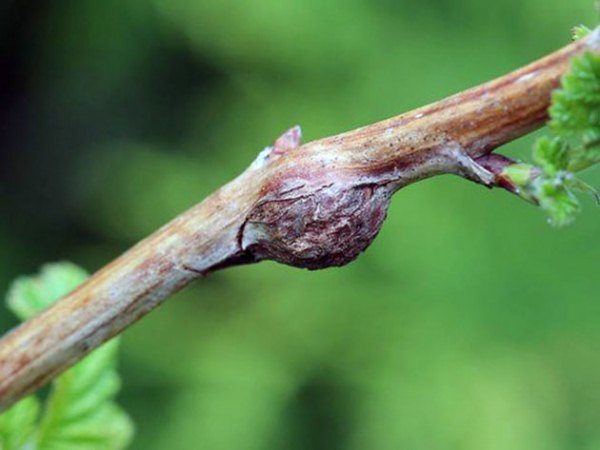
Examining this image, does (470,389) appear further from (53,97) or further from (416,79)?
(53,97)

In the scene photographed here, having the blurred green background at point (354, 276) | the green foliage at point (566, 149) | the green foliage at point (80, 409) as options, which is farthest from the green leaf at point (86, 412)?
the blurred green background at point (354, 276)

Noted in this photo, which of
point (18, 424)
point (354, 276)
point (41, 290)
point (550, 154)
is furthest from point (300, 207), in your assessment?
point (354, 276)

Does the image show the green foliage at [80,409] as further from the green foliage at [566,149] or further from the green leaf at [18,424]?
the green foliage at [566,149]

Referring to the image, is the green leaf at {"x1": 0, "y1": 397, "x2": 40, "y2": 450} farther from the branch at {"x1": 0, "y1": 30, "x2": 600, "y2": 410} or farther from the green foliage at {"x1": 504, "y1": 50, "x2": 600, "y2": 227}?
the green foliage at {"x1": 504, "y1": 50, "x2": 600, "y2": 227}

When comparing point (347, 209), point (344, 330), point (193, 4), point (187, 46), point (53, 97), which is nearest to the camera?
point (347, 209)

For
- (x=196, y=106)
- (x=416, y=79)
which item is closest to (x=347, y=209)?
(x=416, y=79)
